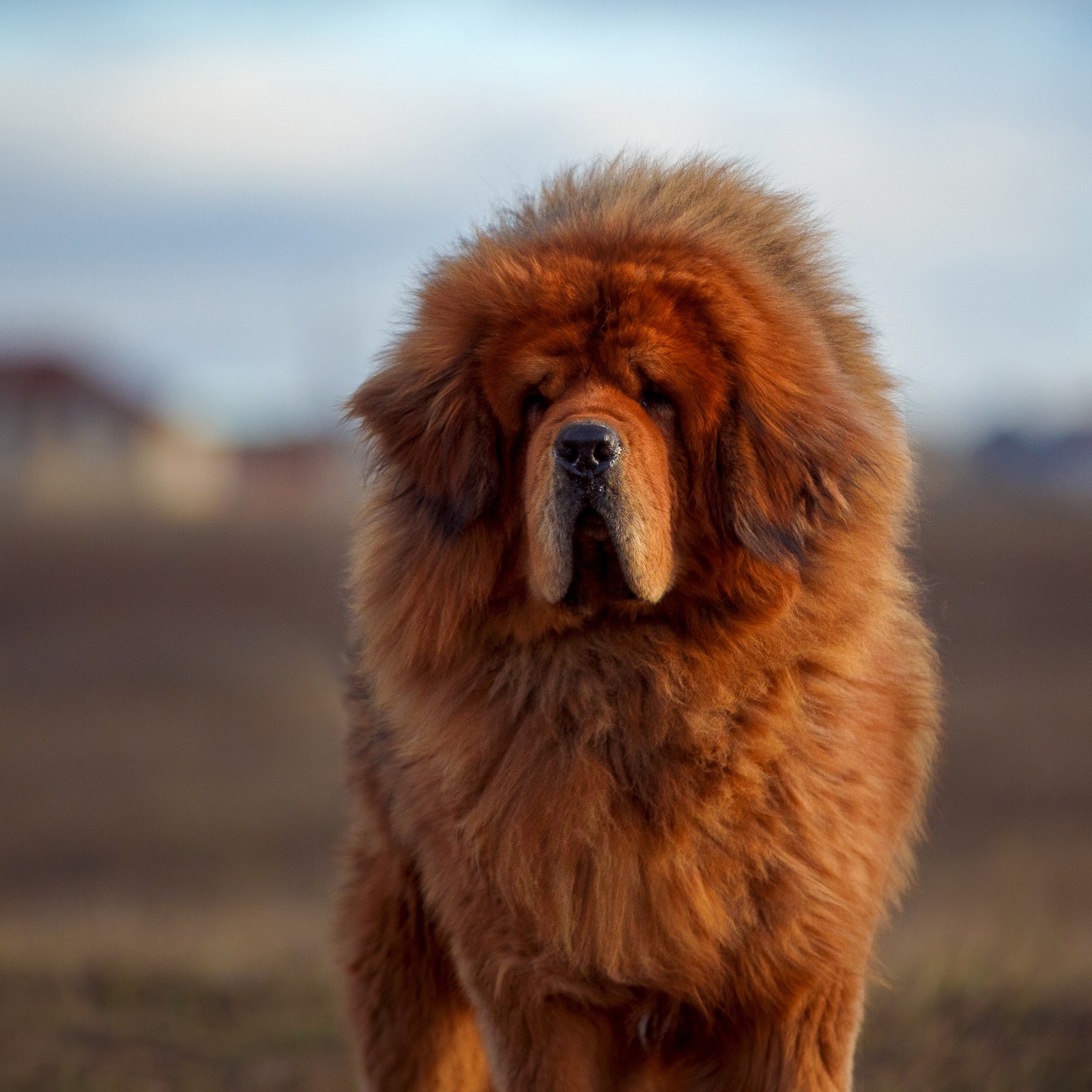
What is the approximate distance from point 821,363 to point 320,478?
159ft

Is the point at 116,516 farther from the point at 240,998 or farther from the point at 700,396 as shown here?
the point at 700,396

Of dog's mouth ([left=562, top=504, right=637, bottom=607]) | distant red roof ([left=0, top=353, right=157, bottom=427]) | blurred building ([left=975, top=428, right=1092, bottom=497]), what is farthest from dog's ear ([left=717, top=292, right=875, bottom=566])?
blurred building ([left=975, top=428, right=1092, bottom=497])

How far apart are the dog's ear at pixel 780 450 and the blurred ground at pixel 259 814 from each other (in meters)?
0.82

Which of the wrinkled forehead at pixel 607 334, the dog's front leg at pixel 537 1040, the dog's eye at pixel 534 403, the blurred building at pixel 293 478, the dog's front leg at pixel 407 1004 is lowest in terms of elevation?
the blurred building at pixel 293 478

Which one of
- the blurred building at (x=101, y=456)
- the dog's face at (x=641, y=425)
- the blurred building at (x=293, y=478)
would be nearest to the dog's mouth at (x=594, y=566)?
the dog's face at (x=641, y=425)

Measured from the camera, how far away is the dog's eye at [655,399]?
332 cm

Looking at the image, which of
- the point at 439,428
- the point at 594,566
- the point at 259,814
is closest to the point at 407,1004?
the point at 594,566

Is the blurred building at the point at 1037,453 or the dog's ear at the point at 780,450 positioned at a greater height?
the dog's ear at the point at 780,450

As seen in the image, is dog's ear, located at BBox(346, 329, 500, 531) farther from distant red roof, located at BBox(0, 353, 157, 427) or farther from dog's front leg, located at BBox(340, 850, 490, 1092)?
distant red roof, located at BBox(0, 353, 157, 427)

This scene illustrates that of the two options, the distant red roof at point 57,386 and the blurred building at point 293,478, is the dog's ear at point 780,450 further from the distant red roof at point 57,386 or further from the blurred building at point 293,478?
the distant red roof at point 57,386

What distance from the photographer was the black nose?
3.09 metres

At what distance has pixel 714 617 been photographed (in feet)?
11.0

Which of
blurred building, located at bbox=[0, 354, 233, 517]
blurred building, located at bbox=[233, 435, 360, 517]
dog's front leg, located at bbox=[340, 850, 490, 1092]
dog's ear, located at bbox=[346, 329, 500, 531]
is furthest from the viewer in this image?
blurred building, located at bbox=[0, 354, 233, 517]

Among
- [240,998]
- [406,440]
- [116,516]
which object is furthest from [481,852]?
[116,516]
